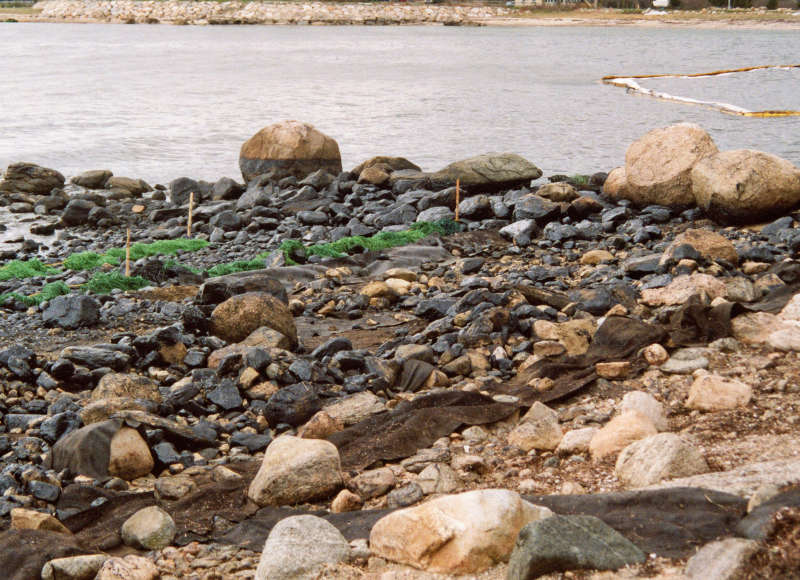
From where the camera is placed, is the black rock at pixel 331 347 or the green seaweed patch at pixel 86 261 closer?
the black rock at pixel 331 347

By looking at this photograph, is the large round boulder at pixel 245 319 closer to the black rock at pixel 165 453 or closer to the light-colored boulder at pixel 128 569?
the black rock at pixel 165 453

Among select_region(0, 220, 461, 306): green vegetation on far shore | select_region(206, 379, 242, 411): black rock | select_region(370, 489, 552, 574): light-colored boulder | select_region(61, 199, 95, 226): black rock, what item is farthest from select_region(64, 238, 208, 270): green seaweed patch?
select_region(370, 489, 552, 574): light-colored boulder

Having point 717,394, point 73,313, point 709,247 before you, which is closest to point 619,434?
point 717,394

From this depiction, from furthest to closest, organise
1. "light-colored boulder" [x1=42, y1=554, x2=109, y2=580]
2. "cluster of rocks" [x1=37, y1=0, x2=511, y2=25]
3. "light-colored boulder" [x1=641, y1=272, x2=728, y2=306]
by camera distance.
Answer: "cluster of rocks" [x1=37, y1=0, x2=511, y2=25] → "light-colored boulder" [x1=641, y1=272, x2=728, y2=306] → "light-colored boulder" [x1=42, y1=554, x2=109, y2=580]

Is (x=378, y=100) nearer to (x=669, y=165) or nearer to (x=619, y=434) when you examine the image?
(x=669, y=165)

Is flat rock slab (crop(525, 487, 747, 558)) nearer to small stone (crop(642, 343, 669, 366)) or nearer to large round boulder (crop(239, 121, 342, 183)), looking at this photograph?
small stone (crop(642, 343, 669, 366))

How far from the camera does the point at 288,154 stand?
18.1 metres

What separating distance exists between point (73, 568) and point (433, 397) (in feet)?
8.96

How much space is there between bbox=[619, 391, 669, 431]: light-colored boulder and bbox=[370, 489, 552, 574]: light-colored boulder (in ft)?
5.36

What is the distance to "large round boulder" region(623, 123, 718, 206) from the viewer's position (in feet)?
42.5

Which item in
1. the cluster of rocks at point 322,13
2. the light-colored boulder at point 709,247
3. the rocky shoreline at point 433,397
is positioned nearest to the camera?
the rocky shoreline at point 433,397

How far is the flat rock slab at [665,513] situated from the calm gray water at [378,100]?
1663 centimetres

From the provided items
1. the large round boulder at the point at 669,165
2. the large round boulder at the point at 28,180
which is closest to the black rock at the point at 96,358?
the large round boulder at the point at 669,165

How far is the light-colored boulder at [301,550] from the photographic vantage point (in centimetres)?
403
